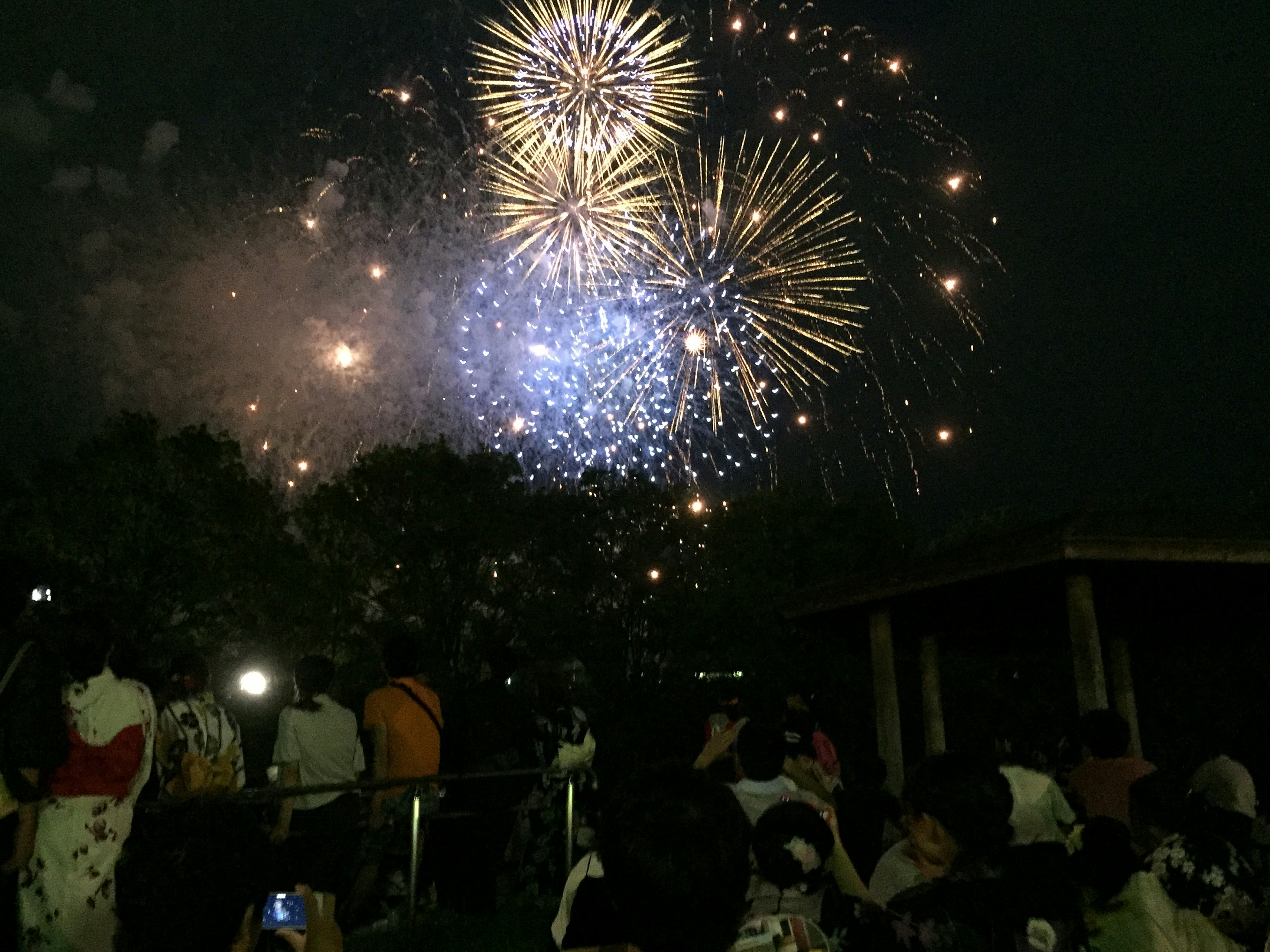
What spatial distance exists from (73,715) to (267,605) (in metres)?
30.5

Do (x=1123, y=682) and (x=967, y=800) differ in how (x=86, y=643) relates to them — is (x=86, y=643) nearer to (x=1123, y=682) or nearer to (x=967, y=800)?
(x=967, y=800)

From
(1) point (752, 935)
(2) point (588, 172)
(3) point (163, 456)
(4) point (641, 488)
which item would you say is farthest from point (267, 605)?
(1) point (752, 935)

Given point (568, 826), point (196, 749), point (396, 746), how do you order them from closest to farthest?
point (196, 749), point (396, 746), point (568, 826)

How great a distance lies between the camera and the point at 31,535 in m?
28.2

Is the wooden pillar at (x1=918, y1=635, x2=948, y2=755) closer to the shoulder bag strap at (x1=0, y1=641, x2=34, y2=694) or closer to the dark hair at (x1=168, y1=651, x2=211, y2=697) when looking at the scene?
the dark hair at (x1=168, y1=651, x2=211, y2=697)

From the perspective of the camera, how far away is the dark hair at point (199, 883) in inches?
122

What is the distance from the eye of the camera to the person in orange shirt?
576 cm

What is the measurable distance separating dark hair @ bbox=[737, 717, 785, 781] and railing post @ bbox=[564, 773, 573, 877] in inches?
119

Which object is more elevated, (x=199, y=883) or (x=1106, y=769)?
(x=1106, y=769)

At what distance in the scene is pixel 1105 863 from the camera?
3.10 m

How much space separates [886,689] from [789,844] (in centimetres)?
947

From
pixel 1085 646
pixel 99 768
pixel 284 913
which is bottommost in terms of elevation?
pixel 284 913

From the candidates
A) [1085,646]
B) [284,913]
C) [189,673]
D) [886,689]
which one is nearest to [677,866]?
[284,913]

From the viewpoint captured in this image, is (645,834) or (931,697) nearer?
(645,834)
